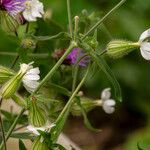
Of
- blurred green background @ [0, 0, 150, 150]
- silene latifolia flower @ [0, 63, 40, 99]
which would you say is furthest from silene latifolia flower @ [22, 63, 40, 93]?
blurred green background @ [0, 0, 150, 150]

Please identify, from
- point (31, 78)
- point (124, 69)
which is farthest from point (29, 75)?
point (124, 69)

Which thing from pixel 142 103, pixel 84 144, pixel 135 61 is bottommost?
pixel 84 144

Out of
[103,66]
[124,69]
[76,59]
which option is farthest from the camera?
[124,69]

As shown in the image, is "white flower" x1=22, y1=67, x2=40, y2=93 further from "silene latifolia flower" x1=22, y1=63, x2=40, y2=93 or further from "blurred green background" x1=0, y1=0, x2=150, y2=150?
"blurred green background" x1=0, y1=0, x2=150, y2=150

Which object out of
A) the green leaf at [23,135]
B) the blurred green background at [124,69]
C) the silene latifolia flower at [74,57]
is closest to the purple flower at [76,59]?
the silene latifolia flower at [74,57]

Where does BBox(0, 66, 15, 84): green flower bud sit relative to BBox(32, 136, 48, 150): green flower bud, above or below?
above

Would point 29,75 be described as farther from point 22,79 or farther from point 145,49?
point 145,49

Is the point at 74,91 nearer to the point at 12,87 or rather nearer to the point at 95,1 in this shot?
the point at 12,87

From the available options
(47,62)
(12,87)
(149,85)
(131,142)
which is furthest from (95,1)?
(12,87)
